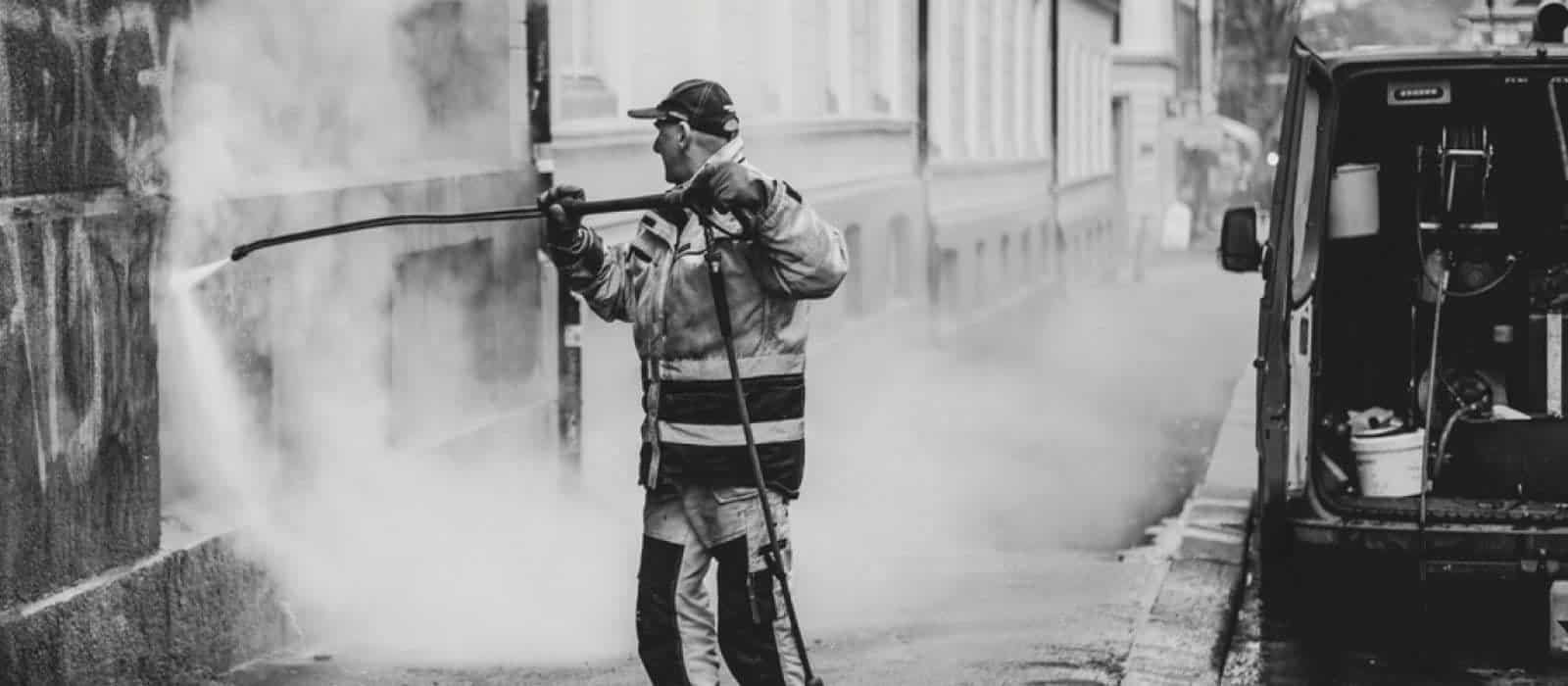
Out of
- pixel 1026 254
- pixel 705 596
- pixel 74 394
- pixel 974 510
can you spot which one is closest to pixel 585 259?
pixel 705 596

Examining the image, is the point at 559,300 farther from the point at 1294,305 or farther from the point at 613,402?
the point at 1294,305

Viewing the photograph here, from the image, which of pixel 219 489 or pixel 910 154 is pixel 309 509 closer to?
pixel 219 489

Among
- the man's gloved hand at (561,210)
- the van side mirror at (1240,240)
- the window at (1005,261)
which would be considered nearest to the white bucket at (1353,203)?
the van side mirror at (1240,240)

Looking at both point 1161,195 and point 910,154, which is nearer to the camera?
point 910,154

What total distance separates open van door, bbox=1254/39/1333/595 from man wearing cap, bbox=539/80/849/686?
2882mm

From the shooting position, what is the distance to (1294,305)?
8.22 meters

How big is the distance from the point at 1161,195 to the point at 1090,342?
92.0 feet

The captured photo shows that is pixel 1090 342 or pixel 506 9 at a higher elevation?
pixel 506 9

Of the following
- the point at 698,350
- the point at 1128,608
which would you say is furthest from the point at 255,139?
the point at 1128,608

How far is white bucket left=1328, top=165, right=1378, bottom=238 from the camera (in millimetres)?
8867

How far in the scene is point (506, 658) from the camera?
7414 mm

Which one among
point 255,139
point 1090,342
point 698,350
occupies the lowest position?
point 1090,342

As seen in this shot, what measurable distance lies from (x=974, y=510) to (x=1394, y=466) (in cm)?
327

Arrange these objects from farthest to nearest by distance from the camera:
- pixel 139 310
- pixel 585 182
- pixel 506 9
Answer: pixel 585 182, pixel 506 9, pixel 139 310
